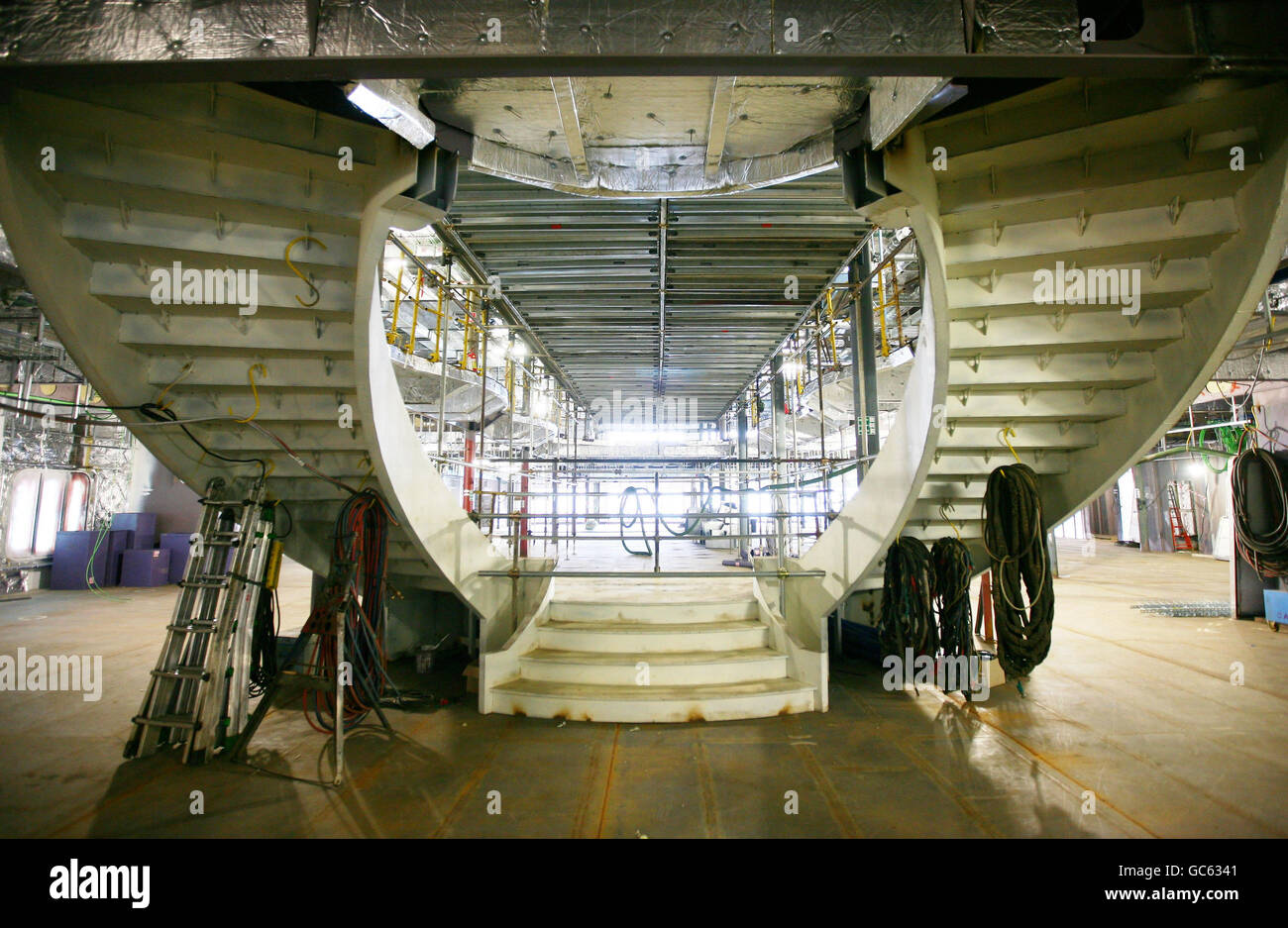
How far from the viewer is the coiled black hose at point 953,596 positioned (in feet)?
14.4

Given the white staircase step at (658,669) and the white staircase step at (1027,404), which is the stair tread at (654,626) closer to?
the white staircase step at (658,669)

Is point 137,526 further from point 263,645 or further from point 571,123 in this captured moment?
point 571,123

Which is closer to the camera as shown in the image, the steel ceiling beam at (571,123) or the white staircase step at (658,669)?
the steel ceiling beam at (571,123)

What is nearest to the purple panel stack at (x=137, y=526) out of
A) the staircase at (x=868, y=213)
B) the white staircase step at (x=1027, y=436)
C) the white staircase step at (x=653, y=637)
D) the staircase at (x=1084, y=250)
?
the staircase at (x=868, y=213)

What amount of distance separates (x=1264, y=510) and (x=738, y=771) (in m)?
8.18

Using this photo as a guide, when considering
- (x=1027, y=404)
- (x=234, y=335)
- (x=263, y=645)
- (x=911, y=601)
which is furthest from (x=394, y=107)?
(x=911, y=601)

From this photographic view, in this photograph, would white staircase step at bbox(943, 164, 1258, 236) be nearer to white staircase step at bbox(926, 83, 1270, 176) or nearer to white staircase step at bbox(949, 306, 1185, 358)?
white staircase step at bbox(926, 83, 1270, 176)

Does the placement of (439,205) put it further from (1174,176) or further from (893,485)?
(1174,176)

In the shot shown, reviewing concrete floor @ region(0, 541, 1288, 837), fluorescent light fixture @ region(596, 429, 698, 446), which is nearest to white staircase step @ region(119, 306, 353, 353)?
concrete floor @ region(0, 541, 1288, 837)

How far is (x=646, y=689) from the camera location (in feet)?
13.4

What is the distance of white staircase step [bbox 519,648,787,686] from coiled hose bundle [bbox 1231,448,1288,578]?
22.9ft

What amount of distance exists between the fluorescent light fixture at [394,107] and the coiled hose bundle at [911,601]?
473 cm

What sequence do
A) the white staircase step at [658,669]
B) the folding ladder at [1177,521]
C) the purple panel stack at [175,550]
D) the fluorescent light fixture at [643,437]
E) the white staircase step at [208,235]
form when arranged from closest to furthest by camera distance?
the white staircase step at [208,235] → the white staircase step at [658,669] → the purple panel stack at [175,550] → the folding ladder at [1177,521] → the fluorescent light fixture at [643,437]

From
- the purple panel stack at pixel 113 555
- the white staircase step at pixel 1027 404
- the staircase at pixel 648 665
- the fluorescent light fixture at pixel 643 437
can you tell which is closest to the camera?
the white staircase step at pixel 1027 404
